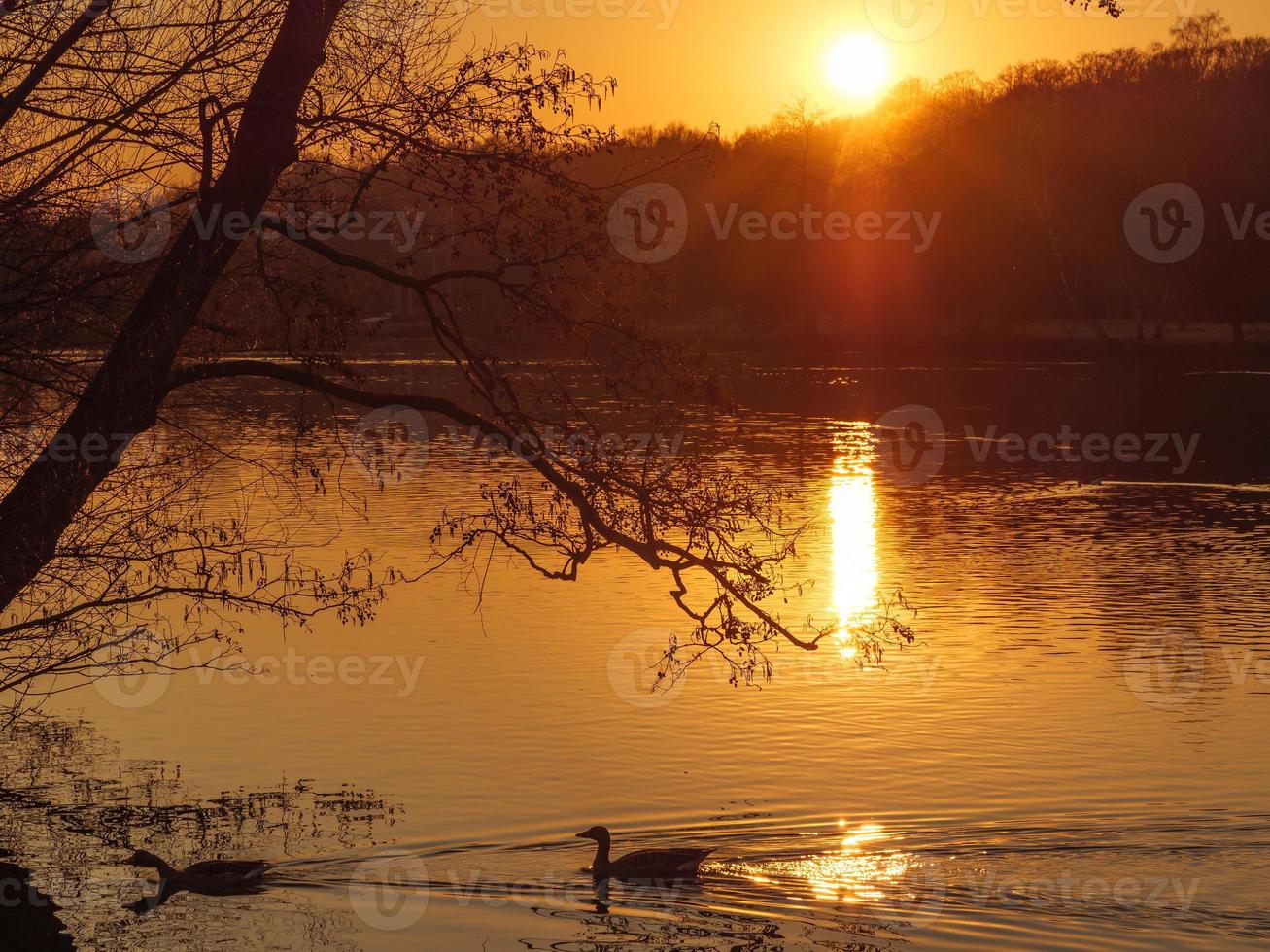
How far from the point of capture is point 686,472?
14219 millimetres

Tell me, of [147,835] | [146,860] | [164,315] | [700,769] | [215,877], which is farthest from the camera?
[700,769]

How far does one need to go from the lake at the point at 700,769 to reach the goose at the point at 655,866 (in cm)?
16

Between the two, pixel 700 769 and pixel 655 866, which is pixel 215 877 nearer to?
pixel 655 866

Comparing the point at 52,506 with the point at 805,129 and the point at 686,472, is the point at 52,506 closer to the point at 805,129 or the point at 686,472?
the point at 686,472

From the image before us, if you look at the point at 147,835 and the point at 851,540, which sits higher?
the point at 851,540

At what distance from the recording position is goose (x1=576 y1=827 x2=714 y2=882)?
14.0 metres

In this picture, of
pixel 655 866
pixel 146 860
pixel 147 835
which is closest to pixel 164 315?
pixel 146 860

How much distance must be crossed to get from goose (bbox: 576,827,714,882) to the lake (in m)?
0.16

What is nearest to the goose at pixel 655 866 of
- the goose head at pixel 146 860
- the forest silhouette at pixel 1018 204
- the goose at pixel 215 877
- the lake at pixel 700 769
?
the lake at pixel 700 769

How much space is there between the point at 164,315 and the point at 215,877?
14.6ft

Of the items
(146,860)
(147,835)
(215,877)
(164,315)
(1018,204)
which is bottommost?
(215,877)

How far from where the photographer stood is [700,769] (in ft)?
57.2

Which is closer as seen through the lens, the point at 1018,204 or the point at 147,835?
the point at 147,835

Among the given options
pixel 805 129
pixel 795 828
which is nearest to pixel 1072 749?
pixel 795 828
